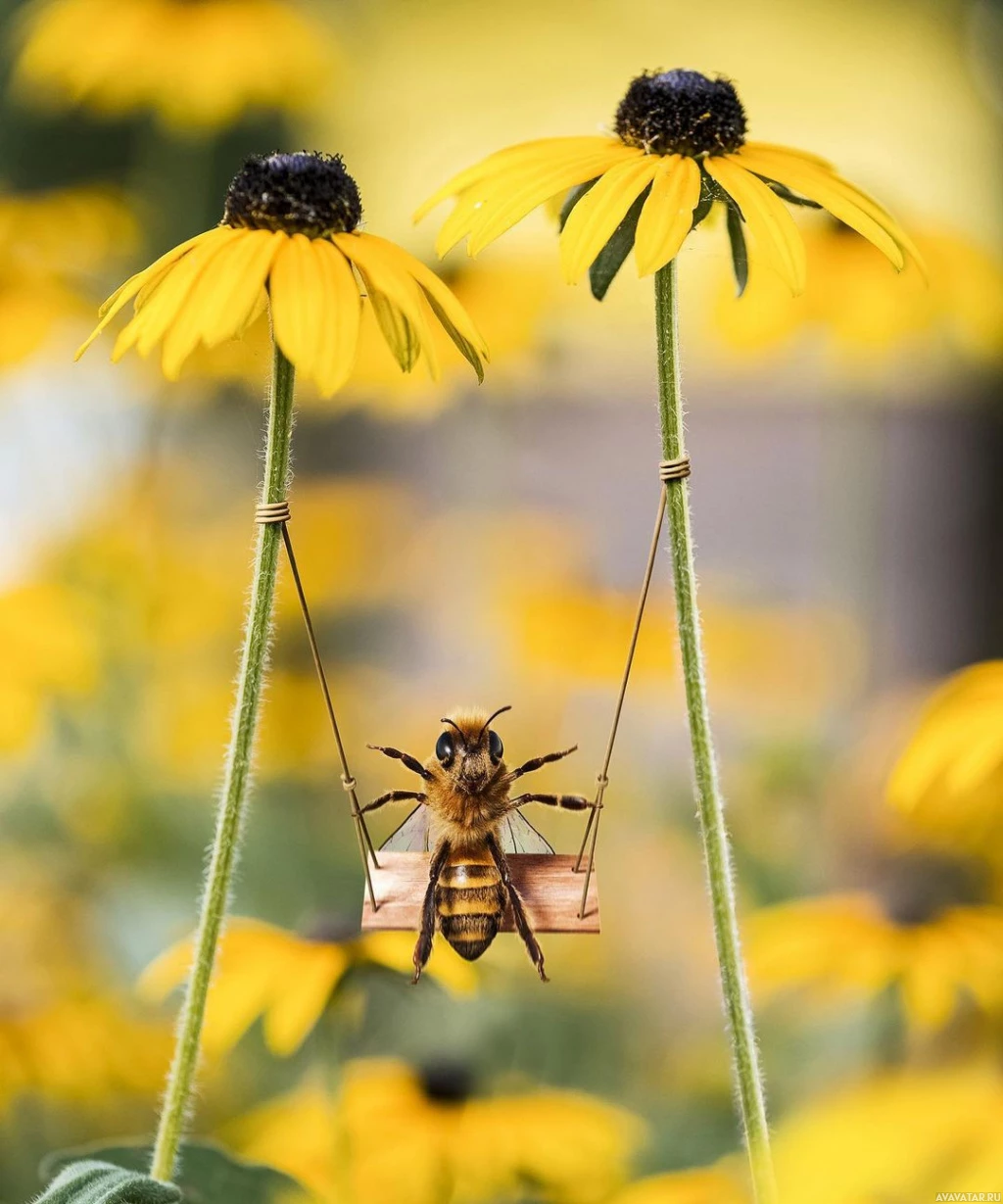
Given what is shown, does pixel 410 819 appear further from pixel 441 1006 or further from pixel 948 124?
pixel 948 124

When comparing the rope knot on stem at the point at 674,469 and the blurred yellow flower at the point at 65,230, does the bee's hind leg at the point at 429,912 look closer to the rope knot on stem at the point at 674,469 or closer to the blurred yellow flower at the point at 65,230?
the rope knot on stem at the point at 674,469

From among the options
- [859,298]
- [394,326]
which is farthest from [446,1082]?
[859,298]

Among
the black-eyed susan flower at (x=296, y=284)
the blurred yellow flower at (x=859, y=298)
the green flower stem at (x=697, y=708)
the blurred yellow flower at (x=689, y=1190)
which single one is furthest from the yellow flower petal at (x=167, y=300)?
the blurred yellow flower at (x=859, y=298)

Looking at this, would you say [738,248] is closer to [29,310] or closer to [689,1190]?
[689,1190]

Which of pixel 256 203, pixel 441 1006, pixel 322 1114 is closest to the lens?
pixel 256 203

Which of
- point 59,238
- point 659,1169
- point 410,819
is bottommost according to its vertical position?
point 659,1169

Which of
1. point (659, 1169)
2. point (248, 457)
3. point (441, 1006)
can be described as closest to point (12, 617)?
point (248, 457)

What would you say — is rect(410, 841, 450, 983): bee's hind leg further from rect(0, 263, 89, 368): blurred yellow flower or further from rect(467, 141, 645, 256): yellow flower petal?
rect(0, 263, 89, 368): blurred yellow flower
